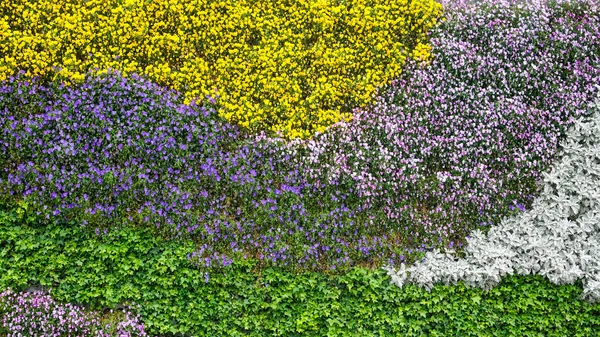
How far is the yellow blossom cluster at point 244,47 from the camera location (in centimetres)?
1040

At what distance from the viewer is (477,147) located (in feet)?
33.3

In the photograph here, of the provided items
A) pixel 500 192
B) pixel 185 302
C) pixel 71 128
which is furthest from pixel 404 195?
pixel 71 128

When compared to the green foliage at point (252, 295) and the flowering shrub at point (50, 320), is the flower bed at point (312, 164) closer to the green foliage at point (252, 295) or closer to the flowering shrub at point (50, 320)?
the green foliage at point (252, 295)

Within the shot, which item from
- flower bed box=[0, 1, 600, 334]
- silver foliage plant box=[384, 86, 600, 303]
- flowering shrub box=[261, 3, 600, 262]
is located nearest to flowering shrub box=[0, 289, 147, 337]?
flower bed box=[0, 1, 600, 334]

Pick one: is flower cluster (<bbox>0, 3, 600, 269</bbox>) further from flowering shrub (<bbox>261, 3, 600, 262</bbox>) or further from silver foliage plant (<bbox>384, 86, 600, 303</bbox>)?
silver foliage plant (<bbox>384, 86, 600, 303</bbox>)

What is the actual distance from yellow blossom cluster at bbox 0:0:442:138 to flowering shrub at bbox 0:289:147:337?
11.4ft

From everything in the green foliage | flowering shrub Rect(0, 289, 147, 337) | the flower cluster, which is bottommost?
flowering shrub Rect(0, 289, 147, 337)

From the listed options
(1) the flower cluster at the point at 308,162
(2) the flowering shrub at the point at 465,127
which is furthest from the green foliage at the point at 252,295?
(2) the flowering shrub at the point at 465,127

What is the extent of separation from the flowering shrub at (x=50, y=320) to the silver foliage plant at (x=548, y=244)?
339 cm

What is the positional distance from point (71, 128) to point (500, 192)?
6175 mm

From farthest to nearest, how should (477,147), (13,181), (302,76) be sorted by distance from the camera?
(302,76) → (477,147) → (13,181)

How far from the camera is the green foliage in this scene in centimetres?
827

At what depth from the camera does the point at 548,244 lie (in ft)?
29.3

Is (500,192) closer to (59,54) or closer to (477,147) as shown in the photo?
(477,147)
